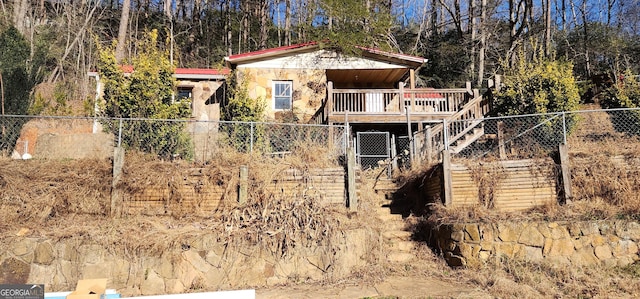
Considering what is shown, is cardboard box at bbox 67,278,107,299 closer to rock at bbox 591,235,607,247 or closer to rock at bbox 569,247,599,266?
rock at bbox 569,247,599,266

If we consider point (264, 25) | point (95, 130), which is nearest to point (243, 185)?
point (95, 130)

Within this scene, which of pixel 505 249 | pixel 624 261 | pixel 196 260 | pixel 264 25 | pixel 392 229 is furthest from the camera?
pixel 264 25

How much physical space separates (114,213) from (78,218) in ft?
1.98

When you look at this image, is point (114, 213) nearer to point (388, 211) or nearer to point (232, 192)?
→ point (232, 192)

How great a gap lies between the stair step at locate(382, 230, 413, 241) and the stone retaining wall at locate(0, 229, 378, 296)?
5.14ft

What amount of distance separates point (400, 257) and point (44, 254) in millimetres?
6200

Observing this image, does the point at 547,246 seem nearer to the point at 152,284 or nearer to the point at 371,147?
the point at 152,284

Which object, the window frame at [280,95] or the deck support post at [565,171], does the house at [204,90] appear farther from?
the deck support post at [565,171]

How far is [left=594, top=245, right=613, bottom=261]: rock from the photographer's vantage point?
742 centimetres

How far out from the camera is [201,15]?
31.0m

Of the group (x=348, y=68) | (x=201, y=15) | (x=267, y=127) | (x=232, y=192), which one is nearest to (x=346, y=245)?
(x=232, y=192)

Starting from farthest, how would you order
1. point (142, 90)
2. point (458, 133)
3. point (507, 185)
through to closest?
point (458, 133) → point (142, 90) → point (507, 185)

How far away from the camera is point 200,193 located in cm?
834

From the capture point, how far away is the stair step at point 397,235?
348 inches
